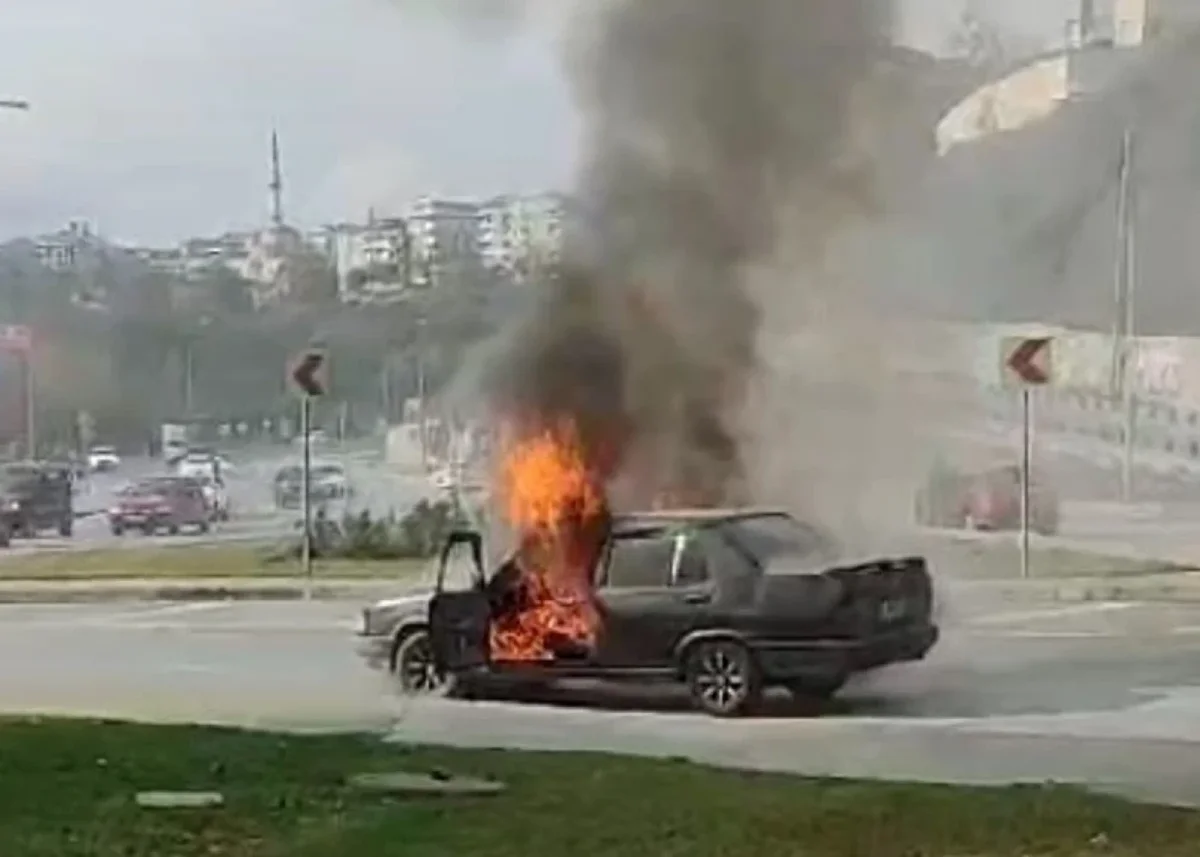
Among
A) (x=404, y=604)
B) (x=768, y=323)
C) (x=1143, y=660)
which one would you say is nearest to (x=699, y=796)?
(x=404, y=604)

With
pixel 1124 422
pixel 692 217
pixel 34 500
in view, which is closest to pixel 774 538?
pixel 692 217

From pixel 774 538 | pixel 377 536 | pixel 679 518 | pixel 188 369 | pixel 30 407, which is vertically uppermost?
pixel 188 369

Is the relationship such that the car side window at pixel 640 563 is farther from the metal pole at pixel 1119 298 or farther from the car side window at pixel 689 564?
the metal pole at pixel 1119 298

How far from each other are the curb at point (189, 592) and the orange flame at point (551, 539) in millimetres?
5714

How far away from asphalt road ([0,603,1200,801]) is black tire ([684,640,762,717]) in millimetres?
141

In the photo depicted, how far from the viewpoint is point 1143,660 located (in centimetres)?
1512

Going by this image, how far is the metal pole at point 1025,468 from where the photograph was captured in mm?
22516

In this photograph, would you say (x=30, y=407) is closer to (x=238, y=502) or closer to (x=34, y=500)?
(x=34, y=500)

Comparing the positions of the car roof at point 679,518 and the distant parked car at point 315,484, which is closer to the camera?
the car roof at point 679,518

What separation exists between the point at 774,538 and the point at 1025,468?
38.3 ft

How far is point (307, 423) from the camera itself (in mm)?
24531

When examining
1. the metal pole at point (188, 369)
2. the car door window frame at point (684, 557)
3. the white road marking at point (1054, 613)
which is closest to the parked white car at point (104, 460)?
the metal pole at point (188, 369)

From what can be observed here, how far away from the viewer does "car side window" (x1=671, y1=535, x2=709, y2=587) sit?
12945 mm

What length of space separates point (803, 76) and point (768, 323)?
230cm
